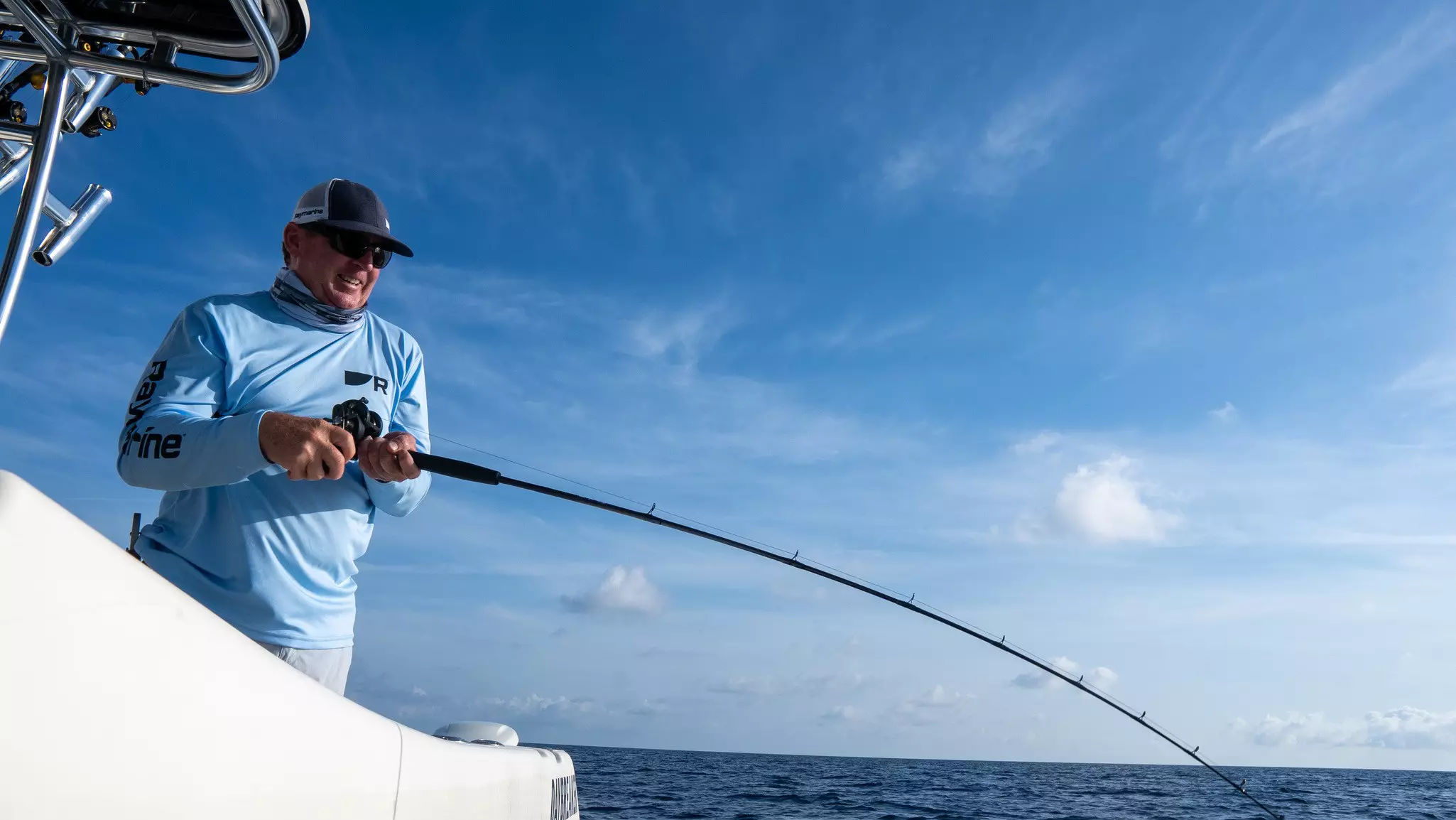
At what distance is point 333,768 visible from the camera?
1324 mm

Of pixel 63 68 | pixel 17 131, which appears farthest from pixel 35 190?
pixel 17 131

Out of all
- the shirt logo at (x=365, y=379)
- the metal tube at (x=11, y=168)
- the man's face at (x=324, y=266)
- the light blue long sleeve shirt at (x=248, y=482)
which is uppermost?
Answer: the metal tube at (x=11, y=168)

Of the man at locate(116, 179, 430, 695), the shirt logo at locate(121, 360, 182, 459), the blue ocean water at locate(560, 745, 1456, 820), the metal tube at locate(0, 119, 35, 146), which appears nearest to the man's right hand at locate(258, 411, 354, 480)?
the man at locate(116, 179, 430, 695)

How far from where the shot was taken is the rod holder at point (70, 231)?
2.88 metres

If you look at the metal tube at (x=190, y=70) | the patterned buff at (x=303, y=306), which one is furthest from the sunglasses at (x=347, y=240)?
the metal tube at (x=190, y=70)

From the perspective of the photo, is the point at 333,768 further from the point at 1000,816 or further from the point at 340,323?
the point at 1000,816

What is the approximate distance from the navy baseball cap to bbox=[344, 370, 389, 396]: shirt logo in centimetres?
33

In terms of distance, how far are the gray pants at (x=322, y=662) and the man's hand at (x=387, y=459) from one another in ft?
1.39

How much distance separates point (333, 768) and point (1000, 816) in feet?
118

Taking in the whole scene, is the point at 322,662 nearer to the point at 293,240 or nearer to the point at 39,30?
the point at 293,240

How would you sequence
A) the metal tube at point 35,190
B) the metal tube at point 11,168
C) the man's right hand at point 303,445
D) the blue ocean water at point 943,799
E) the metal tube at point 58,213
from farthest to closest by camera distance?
1. the blue ocean water at point 943,799
2. the metal tube at point 11,168
3. the metal tube at point 58,213
4. the man's right hand at point 303,445
5. the metal tube at point 35,190

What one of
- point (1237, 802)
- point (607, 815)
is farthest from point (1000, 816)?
point (1237, 802)

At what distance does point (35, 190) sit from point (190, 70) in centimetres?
37

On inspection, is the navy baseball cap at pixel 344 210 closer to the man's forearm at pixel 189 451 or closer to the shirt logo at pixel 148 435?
the shirt logo at pixel 148 435
